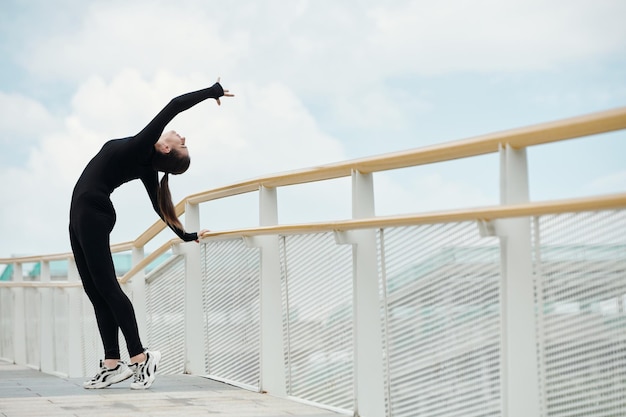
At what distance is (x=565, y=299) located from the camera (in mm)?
3332

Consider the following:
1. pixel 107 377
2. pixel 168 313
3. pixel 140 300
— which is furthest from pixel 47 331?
pixel 107 377

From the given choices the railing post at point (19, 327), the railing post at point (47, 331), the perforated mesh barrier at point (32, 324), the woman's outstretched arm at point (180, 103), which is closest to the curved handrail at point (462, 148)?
the woman's outstretched arm at point (180, 103)

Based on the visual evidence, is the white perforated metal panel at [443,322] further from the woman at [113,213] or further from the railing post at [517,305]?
the woman at [113,213]

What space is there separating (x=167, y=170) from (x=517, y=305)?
2612 millimetres

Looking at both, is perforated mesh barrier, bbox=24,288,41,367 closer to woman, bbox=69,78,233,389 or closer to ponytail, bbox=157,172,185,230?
woman, bbox=69,78,233,389

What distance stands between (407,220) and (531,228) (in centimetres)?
60

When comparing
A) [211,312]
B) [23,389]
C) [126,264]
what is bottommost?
[23,389]

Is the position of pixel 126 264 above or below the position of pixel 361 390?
above

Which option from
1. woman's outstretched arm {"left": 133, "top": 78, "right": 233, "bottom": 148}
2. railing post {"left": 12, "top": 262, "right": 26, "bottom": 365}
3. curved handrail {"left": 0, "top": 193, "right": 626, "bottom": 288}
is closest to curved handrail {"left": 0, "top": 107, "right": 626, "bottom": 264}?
curved handrail {"left": 0, "top": 193, "right": 626, "bottom": 288}

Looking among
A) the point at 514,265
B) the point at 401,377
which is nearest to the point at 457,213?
the point at 514,265

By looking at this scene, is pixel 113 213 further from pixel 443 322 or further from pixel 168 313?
pixel 443 322

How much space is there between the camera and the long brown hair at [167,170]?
546 cm

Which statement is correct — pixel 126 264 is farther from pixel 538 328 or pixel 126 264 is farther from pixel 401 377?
pixel 538 328

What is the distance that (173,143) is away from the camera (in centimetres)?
545
